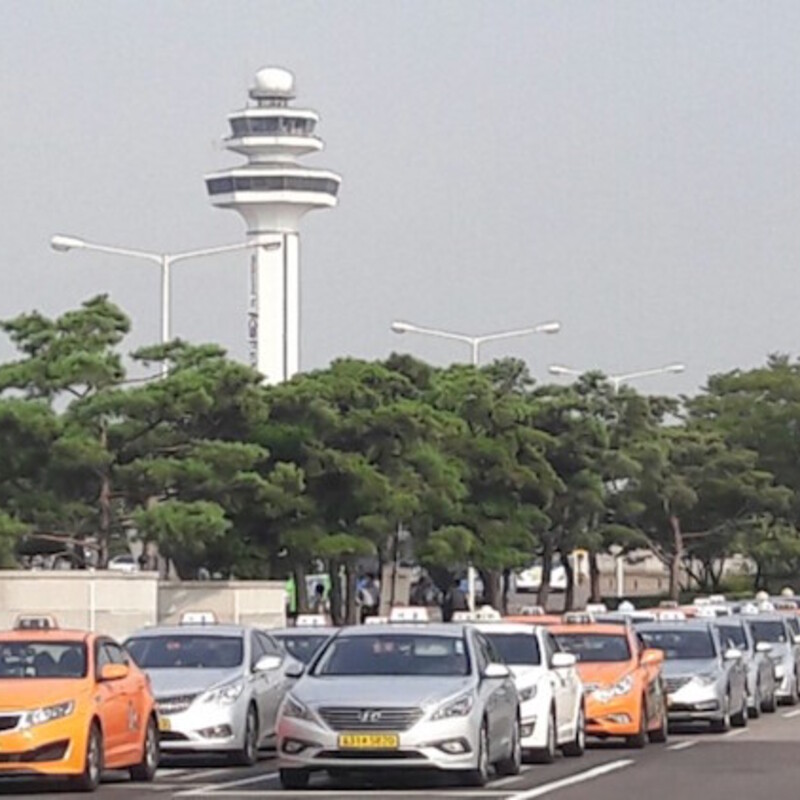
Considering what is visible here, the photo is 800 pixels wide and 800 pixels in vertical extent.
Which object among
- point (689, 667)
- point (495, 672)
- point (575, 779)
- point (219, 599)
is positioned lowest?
point (575, 779)

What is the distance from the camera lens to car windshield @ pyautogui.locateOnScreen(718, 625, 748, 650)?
4018 cm

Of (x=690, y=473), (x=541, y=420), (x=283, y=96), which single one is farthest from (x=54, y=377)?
(x=283, y=96)

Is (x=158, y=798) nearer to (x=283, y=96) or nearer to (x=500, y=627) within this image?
(x=500, y=627)

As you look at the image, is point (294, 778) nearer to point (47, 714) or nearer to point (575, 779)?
point (47, 714)

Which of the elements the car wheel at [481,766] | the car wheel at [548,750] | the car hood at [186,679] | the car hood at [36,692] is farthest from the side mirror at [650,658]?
the car hood at [36,692]

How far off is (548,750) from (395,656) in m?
3.80

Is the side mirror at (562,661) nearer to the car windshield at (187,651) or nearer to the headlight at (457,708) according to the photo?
the car windshield at (187,651)

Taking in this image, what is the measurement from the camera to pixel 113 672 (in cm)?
2422

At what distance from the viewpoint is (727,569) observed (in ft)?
384

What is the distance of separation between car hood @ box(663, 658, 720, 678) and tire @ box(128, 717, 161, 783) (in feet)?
37.9

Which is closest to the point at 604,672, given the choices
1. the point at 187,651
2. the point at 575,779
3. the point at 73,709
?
the point at 187,651

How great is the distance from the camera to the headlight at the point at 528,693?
1087 inches

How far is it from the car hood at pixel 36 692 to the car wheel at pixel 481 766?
3.54 metres

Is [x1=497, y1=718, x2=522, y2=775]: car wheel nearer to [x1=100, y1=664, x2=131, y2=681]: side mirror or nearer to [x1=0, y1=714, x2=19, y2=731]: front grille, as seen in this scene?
[x1=100, y1=664, x2=131, y2=681]: side mirror
